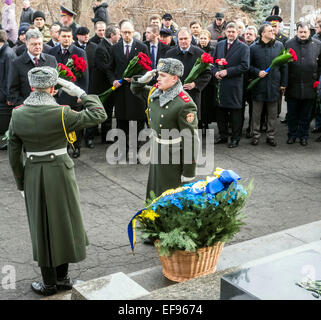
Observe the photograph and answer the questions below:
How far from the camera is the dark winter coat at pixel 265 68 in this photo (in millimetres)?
9523

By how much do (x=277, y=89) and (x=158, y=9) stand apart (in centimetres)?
1329

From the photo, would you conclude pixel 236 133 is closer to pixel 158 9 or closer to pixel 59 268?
pixel 59 268

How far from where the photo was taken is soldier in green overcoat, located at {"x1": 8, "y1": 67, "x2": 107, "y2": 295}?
443 cm

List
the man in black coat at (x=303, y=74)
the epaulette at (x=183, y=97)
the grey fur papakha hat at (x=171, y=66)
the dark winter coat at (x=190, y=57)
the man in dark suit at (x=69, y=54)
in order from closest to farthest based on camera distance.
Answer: the grey fur papakha hat at (x=171, y=66) → the epaulette at (x=183, y=97) → the man in dark suit at (x=69, y=54) → the dark winter coat at (x=190, y=57) → the man in black coat at (x=303, y=74)

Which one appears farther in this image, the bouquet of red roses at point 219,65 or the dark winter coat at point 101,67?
the bouquet of red roses at point 219,65

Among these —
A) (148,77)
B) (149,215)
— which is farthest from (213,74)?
(149,215)

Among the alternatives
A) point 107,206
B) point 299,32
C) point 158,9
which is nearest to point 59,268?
point 107,206

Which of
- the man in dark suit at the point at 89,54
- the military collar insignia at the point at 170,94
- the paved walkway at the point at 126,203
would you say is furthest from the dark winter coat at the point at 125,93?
the military collar insignia at the point at 170,94

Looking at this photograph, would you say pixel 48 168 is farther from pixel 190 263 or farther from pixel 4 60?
pixel 4 60

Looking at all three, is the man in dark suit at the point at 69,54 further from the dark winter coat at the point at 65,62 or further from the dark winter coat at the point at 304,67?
the dark winter coat at the point at 304,67

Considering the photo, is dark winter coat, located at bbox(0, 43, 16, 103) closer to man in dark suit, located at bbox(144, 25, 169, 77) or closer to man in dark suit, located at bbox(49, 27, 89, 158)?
man in dark suit, located at bbox(49, 27, 89, 158)

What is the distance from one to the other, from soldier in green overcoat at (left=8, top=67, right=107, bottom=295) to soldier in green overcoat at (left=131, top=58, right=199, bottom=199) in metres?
0.95

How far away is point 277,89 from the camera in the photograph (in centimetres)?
965

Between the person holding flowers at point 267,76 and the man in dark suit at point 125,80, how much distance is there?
2064mm
